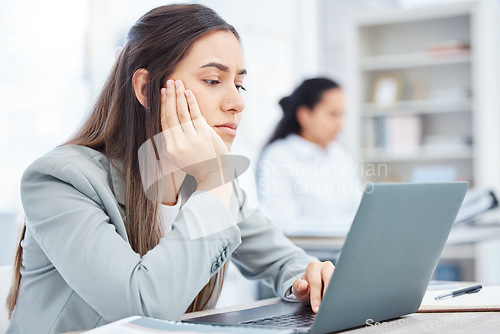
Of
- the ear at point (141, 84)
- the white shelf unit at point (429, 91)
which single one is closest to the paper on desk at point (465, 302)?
the ear at point (141, 84)

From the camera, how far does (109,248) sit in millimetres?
968

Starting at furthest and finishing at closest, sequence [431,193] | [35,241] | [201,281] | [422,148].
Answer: [422,148] < [35,241] < [201,281] < [431,193]

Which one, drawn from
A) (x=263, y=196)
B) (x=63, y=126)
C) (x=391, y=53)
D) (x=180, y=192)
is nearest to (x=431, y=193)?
(x=180, y=192)

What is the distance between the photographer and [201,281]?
1.00 meters

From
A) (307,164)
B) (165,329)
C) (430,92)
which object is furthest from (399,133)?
(165,329)

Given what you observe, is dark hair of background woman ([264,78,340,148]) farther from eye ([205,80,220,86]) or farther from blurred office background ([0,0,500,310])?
eye ([205,80,220,86])

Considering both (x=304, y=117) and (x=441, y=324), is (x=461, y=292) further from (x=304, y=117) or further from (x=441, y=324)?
(x=304, y=117)

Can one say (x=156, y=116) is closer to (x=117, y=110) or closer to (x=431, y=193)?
(x=117, y=110)

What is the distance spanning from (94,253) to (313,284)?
41cm

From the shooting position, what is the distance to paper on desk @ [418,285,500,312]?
3.52ft

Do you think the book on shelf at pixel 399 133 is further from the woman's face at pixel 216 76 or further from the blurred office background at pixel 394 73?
the woman's face at pixel 216 76

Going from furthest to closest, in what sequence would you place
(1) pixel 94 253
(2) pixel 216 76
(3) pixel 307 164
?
(3) pixel 307 164
(2) pixel 216 76
(1) pixel 94 253

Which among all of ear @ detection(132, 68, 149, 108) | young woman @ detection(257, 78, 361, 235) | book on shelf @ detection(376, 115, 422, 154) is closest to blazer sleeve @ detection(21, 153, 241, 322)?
ear @ detection(132, 68, 149, 108)

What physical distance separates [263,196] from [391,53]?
7.38ft
